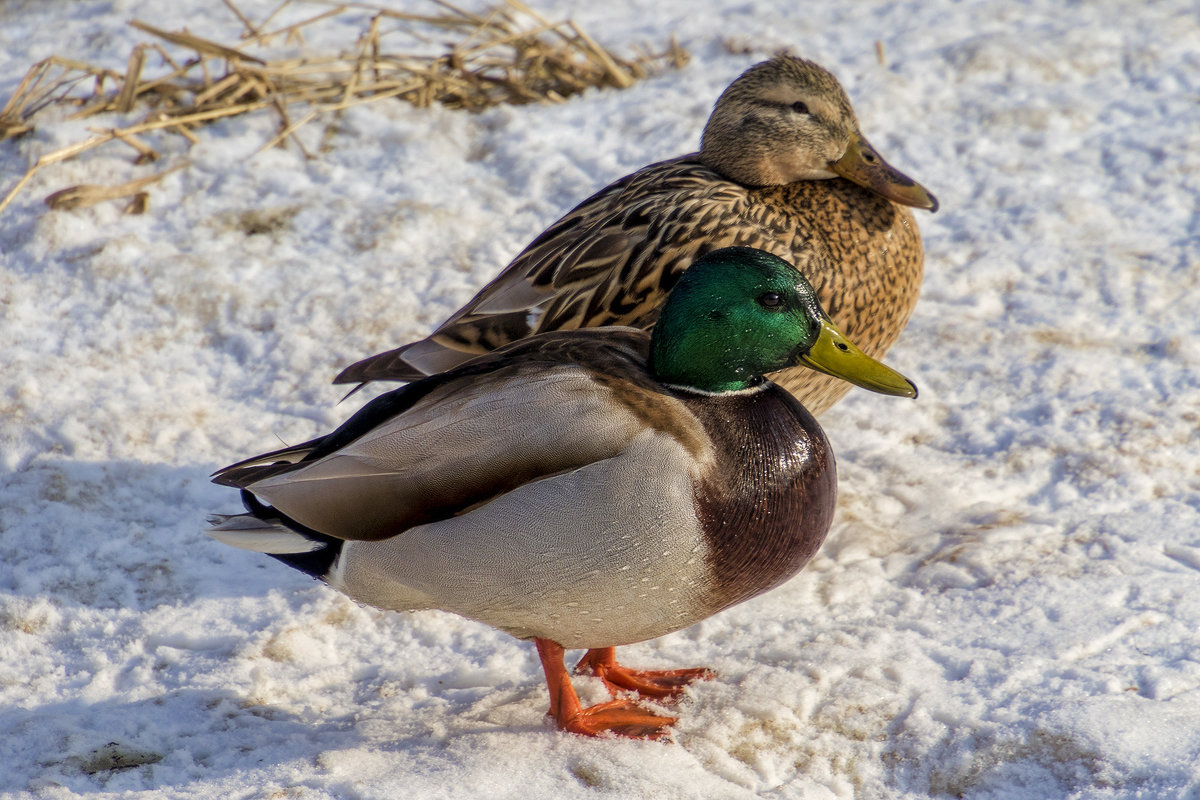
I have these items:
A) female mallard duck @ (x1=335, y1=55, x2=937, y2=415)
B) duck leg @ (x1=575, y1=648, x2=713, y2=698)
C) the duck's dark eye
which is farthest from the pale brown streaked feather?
duck leg @ (x1=575, y1=648, x2=713, y2=698)

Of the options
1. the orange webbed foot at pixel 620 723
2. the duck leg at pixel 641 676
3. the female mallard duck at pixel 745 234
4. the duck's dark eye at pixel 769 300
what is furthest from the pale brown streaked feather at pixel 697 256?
the orange webbed foot at pixel 620 723

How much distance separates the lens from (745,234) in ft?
10.8

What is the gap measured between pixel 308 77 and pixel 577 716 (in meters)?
4.20

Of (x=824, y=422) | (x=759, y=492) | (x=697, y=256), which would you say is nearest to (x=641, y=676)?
(x=759, y=492)

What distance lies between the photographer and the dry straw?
5438 millimetres

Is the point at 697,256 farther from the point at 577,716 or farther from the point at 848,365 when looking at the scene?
the point at 577,716

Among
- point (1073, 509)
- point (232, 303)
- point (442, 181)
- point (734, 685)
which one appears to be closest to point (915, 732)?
point (734, 685)

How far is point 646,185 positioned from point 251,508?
1.53 metres

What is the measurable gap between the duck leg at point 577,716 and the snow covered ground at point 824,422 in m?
0.07

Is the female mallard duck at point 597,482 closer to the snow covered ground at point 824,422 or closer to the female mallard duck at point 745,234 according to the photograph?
the snow covered ground at point 824,422

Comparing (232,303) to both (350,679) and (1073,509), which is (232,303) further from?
(1073,509)

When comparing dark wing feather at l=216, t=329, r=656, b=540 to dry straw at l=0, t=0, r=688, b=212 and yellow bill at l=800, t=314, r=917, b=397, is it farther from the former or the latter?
dry straw at l=0, t=0, r=688, b=212

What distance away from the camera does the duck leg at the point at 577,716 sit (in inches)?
110

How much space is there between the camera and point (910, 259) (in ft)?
11.8
